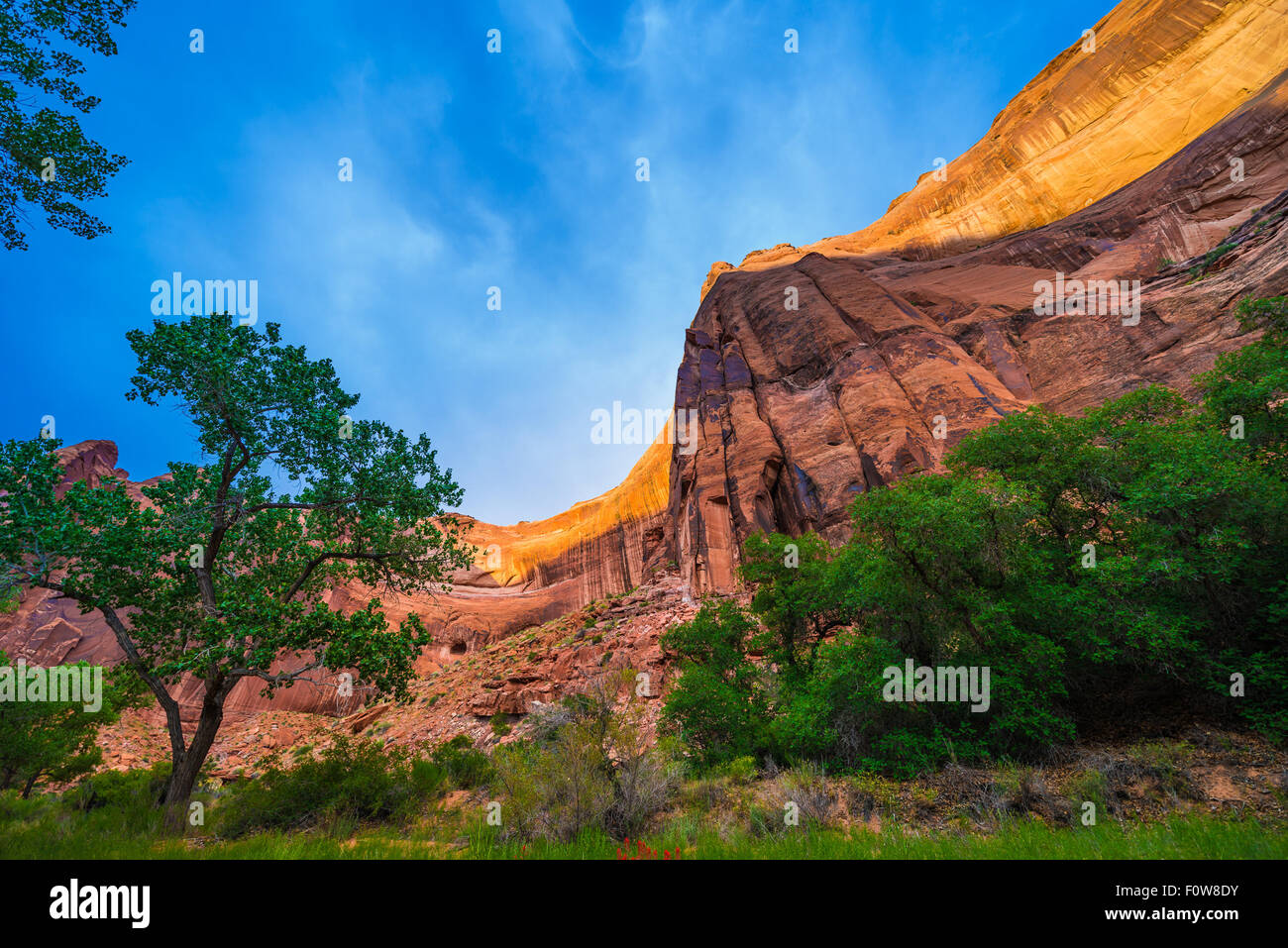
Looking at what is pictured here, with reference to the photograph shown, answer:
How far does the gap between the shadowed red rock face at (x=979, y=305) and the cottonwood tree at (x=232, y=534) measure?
57.7ft

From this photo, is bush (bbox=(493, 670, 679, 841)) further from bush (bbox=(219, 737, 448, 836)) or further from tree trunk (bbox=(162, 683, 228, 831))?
tree trunk (bbox=(162, 683, 228, 831))

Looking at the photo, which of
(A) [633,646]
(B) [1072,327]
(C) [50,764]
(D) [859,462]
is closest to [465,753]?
(A) [633,646]

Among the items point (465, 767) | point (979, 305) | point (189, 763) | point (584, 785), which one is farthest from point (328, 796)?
point (979, 305)

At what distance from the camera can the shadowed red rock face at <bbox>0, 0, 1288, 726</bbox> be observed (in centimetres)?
2688

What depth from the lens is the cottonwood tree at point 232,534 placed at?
28.5ft

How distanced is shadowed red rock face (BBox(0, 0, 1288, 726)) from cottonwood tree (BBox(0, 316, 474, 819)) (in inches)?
693

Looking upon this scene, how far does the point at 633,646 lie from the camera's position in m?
27.7

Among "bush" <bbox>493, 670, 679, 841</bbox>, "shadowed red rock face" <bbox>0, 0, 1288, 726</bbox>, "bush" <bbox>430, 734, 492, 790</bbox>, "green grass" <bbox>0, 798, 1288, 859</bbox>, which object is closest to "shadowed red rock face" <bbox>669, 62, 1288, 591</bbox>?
"shadowed red rock face" <bbox>0, 0, 1288, 726</bbox>

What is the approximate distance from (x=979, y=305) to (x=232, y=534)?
4269 centimetres

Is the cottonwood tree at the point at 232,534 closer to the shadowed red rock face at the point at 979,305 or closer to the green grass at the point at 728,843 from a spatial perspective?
the green grass at the point at 728,843

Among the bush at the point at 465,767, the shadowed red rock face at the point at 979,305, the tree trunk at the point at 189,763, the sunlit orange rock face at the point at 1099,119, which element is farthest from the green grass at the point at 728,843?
the sunlit orange rock face at the point at 1099,119

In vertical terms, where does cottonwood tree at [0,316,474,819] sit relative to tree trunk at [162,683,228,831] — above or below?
above

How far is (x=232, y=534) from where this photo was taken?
1223cm

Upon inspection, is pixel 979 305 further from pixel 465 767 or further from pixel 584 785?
pixel 465 767
